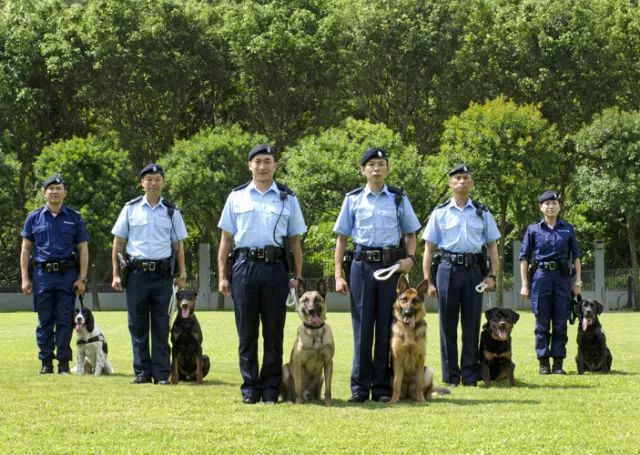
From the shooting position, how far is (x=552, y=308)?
1502 cm

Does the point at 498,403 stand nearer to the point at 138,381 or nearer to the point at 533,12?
the point at 138,381

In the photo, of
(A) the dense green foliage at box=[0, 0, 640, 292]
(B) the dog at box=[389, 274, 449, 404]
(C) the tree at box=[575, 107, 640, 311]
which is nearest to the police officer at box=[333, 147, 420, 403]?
(B) the dog at box=[389, 274, 449, 404]

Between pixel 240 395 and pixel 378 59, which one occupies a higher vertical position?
pixel 378 59

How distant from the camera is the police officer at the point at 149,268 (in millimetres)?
13375

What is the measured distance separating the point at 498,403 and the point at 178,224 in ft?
A: 13.9

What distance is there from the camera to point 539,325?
49.3ft

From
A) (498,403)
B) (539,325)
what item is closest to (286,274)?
(498,403)

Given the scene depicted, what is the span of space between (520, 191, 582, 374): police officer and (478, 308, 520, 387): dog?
1.69m

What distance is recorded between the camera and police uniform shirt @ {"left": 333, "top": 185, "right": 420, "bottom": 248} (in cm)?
1155

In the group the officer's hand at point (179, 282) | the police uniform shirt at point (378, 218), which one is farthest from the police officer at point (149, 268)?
the police uniform shirt at point (378, 218)

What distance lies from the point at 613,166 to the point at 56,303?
35.2 m

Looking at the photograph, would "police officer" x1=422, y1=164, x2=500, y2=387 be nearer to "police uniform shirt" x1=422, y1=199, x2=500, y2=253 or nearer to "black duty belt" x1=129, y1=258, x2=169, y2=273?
"police uniform shirt" x1=422, y1=199, x2=500, y2=253

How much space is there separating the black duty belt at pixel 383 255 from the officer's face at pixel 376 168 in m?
0.68

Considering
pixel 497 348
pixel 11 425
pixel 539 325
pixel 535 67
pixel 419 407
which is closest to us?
pixel 11 425
